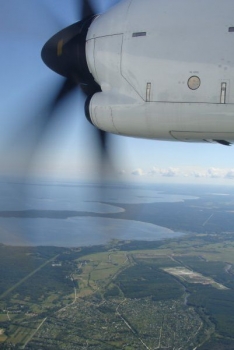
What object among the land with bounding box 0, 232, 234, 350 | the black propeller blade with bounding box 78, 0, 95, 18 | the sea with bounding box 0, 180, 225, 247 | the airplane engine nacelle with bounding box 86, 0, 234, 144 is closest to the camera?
the airplane engine nacelle with bounding box 86, 0, 234, 144

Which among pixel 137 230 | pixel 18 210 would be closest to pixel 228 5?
pixel 137 230

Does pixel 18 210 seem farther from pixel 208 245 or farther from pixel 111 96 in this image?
pixel 111 96

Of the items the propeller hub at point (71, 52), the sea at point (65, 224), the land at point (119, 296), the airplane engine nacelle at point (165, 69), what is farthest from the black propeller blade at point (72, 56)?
the sea at point (65, 224)

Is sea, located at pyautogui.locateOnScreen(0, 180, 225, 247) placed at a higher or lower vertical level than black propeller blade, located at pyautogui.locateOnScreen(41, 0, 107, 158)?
lower

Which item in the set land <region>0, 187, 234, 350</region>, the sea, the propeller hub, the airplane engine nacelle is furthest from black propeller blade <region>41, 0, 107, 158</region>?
the sea

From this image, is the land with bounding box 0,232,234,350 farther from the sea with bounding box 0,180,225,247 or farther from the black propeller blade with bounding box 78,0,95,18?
the black propeller blade with bounding box 78,0,95,18

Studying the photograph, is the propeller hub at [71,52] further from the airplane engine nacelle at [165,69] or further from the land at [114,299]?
the land at [114,299]
